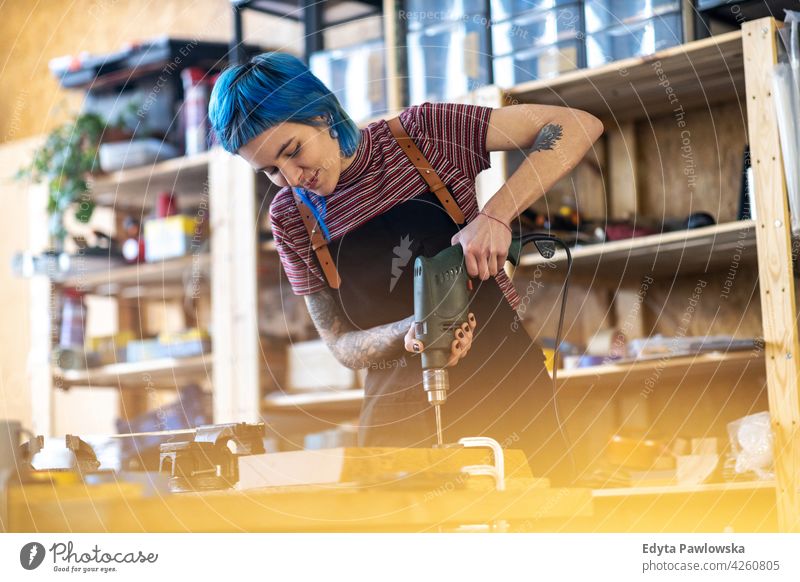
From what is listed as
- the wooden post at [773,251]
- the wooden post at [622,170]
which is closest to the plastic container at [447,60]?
the wooden post at [622,170]

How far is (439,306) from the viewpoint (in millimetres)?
1212

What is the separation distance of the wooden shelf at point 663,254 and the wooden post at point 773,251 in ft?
0.19

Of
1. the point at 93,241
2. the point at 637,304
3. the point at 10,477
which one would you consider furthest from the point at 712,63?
the point at 93,241

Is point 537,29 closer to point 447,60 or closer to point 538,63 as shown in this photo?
point 538,63

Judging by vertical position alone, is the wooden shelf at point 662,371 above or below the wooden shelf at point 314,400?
above

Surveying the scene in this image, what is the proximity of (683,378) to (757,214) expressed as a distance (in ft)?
1.28

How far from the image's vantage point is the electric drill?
121 cm

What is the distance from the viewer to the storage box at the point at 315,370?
2195 millimetres

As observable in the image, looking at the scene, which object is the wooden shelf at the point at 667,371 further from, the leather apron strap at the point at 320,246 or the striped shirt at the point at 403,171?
the leather apron strap at the point at 320,246

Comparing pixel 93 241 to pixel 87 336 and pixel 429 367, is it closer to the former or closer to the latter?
pixel 87 336

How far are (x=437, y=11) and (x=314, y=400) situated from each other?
84cm

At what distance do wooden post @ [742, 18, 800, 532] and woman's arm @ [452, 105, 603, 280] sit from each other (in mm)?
358

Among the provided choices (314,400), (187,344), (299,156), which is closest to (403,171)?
(299,156)

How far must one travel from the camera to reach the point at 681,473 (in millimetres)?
1756
